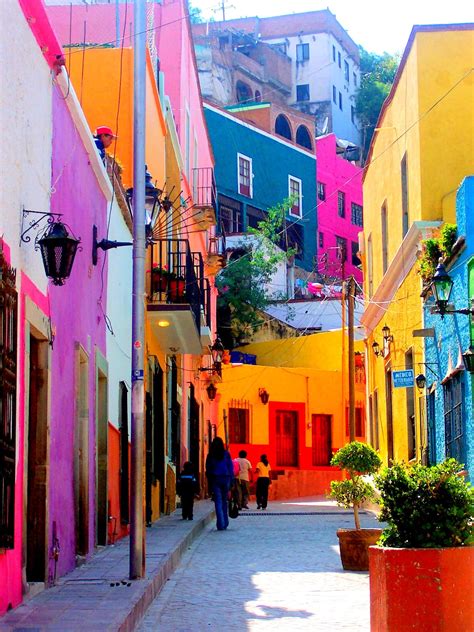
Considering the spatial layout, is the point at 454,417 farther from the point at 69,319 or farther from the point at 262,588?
the point at 69,319

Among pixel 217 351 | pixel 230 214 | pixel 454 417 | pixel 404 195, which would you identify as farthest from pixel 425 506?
pixel 230 214

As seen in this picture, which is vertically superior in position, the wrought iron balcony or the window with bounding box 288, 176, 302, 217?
the window with bounding box 288, 176, 302, 217

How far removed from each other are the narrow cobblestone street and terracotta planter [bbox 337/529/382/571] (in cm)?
20

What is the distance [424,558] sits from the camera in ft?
23.8

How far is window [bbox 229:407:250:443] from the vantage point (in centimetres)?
4066

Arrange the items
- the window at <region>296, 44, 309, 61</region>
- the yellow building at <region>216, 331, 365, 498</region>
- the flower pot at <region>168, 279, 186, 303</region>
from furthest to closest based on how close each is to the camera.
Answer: the window at <region>296, 44, 309, 61</region> → the yellow building at <region>216, 331, 365, 498</region> → the flower pot at <region>168, 279, 186, 303</region>

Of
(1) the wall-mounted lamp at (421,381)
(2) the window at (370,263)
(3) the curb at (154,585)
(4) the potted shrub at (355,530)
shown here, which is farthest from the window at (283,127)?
(4) the potted shrub at (355,530)

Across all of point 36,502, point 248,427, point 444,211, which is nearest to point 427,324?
point 444,211

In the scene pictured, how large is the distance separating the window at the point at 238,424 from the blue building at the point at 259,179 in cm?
1089

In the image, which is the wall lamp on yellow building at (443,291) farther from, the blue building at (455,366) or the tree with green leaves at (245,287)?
the tree with green leaves at (245,287)

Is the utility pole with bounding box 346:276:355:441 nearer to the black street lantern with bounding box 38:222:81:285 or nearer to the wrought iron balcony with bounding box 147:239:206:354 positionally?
the wrought iron balcony with bounding box 147:239:206:354

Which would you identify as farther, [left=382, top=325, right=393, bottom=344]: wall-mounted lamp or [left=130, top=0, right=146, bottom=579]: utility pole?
[left=382, top=325, right=393, bottom=344]: wall-mounted lamp

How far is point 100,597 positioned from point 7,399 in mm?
2053

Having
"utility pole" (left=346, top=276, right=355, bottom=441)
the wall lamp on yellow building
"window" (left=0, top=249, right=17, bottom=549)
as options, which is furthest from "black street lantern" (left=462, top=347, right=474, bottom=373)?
"utility pole" (left=346, top=276, right=355, bottom=441)
